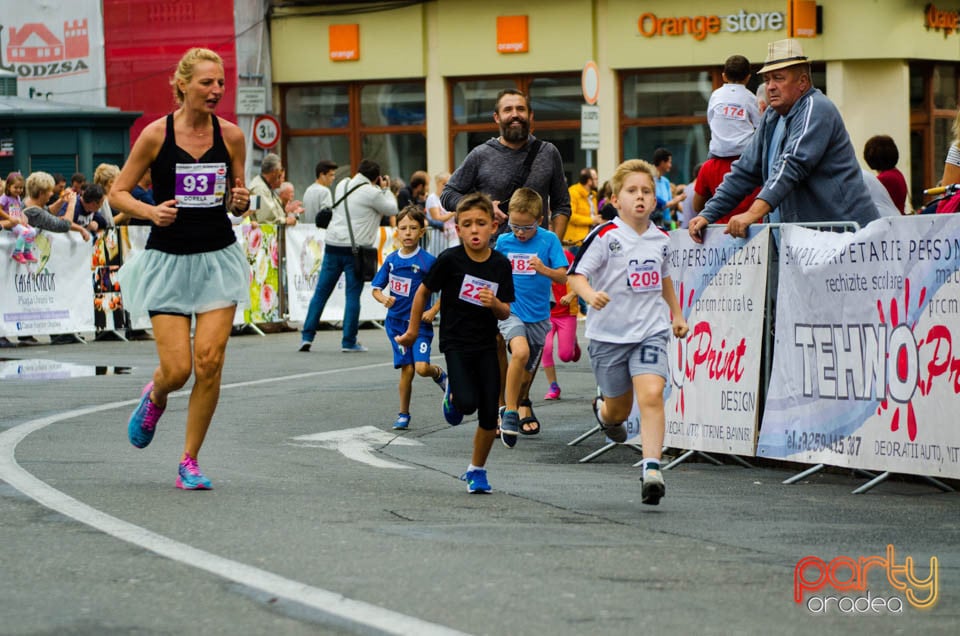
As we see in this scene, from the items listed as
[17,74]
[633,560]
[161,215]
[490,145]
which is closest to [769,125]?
[490,145]

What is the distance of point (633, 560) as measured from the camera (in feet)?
23.2

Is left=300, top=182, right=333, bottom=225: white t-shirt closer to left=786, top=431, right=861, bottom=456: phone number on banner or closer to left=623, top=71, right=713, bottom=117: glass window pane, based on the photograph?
left=623, top=71, right=713, bottom=117: glass window pane

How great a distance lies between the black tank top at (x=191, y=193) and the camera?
9117 mm

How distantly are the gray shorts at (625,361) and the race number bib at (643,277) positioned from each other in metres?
0.23

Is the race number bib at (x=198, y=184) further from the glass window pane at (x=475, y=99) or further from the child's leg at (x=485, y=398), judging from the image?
the glass window pane at (x=475, y=99)

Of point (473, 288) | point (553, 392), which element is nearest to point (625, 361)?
point (473, 288)

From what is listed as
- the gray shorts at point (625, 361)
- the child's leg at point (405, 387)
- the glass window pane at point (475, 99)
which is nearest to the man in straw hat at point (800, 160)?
the gray shorts at point (625, 361)

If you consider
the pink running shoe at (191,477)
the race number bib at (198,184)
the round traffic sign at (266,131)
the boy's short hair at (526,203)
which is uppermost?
the round traffic sign at (266,131)

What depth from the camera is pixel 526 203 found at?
11.9 m

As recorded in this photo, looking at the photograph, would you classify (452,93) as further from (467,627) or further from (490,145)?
(467,627)

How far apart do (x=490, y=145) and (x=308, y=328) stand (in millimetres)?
8185

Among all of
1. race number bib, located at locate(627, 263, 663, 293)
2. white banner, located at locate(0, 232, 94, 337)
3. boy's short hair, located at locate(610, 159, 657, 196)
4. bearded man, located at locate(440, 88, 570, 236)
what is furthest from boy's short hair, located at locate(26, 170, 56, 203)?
race number bib, located at locate(627, 263, 663, 293)

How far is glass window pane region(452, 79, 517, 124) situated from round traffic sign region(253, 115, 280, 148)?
484 cm

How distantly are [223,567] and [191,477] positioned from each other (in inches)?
91.3
